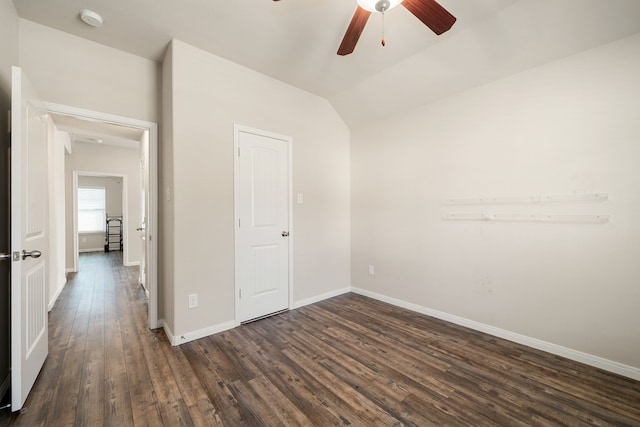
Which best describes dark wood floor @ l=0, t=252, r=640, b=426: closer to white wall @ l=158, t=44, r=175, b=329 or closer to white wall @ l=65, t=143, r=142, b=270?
white wall @ l=158, t=44, r=175, b=329

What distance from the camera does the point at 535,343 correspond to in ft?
8.01

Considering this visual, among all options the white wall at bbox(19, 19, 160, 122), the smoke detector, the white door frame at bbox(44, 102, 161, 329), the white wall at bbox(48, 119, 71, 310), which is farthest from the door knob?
the white wall at bbox(48, 119, 71, 310)

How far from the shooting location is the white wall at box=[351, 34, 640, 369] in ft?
6.79

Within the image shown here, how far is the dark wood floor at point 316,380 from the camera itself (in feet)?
5.41

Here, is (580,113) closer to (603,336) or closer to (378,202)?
(603,336)

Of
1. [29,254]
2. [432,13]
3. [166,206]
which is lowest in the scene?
[29,254]

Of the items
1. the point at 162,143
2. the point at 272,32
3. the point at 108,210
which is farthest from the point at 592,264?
the point at 108,210

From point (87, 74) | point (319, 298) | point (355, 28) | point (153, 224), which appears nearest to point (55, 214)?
point (153, 224)

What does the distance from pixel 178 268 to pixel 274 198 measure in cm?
128

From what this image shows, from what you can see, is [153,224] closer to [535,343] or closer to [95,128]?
[95,128]

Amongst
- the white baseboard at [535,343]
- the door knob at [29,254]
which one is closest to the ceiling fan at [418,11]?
the door knob at [29,254]

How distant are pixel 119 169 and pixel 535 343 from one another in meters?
8.26

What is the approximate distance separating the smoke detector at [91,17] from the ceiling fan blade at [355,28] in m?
1.98

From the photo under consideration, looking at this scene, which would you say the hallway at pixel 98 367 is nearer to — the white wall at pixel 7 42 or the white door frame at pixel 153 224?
the white door frame at pixel 153 224
